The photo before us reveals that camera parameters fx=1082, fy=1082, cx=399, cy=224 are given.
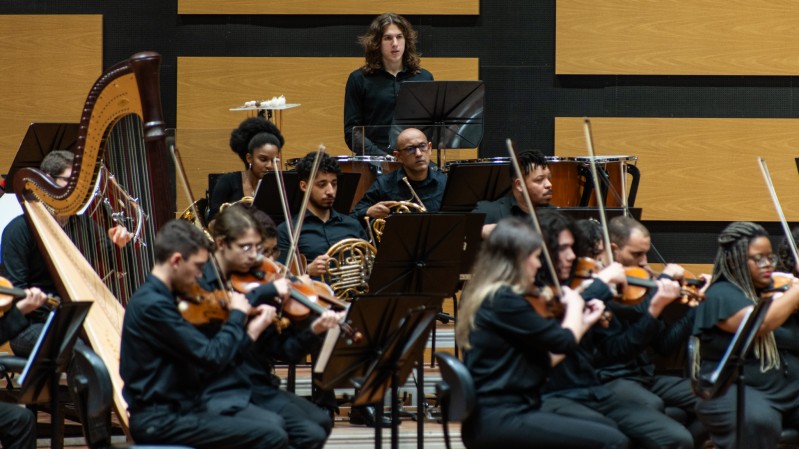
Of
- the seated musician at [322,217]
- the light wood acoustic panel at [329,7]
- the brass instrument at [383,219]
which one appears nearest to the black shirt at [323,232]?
the seated musician at [322,217]

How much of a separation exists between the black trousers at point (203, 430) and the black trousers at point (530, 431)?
600 mm

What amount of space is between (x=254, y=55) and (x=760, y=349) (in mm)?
4080

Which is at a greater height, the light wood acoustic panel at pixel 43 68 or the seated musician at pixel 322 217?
the light wood acoustic panel at pixel 43 68

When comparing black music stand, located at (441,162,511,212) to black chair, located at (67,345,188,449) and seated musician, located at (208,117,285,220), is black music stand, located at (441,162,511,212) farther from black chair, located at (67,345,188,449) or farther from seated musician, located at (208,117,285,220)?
black chair, located at (67,345,188,449)

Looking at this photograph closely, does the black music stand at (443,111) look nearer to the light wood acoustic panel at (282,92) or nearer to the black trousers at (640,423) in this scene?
the light wood acoustic panel at (282,92)

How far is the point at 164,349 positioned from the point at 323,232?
1749 mm

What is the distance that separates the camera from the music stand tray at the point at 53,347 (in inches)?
126

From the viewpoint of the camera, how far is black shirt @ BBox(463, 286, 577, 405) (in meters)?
3.20

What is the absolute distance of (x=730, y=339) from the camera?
3832mm

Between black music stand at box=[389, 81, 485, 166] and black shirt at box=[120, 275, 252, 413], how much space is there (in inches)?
96.1

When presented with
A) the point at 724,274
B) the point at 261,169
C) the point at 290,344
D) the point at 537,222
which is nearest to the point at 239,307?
the point at 290,344

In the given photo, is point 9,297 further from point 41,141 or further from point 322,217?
point 41,141

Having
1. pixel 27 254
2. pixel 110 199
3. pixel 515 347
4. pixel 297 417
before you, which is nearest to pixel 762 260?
pixel 515 347

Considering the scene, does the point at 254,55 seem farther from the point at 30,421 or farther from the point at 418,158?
the point at 30,421
